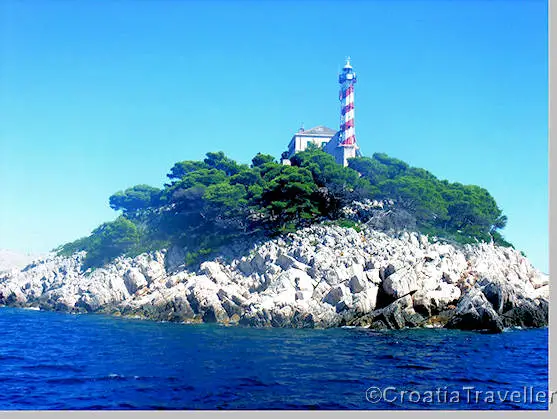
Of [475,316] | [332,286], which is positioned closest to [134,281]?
[332,286]

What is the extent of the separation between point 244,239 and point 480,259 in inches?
→ 530

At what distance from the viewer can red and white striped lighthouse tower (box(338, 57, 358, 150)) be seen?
4181 cm

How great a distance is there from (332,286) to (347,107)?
73.3 ft

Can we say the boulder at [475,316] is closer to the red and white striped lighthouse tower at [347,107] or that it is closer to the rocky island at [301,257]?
the rocky island at [301,257]


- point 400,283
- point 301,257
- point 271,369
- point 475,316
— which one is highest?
point 301,257

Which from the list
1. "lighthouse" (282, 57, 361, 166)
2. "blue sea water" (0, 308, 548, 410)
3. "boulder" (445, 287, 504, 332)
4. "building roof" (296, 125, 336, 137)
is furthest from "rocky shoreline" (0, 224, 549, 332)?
"building roof" (296, 125, 336, 137)

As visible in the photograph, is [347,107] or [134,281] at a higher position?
[347,107]

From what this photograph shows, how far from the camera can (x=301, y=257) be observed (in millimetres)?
26609

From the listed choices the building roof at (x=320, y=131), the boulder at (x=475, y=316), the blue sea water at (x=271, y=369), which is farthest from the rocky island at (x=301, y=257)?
the building roof at (x=320, y=131)

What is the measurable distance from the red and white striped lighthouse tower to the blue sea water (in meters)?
23.2

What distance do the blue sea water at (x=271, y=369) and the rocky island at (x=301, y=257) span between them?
185cm

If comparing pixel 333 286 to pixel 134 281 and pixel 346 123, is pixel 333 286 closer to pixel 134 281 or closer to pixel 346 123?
pixel 134 281

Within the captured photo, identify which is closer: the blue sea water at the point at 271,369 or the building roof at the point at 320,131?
the blue sea water at the point at 271,369

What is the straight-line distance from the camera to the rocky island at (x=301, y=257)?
74.9ft
